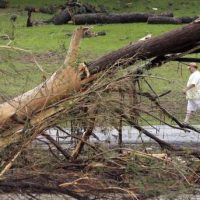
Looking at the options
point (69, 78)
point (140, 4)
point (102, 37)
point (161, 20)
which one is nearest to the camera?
point (69, 78)

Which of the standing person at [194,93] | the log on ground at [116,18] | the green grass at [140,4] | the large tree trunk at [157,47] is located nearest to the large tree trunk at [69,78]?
the large tree trunk at [157,47]

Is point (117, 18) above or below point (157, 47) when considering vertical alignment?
below

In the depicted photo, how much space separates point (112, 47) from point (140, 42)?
1540cm

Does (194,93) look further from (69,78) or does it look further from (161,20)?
(161,20)

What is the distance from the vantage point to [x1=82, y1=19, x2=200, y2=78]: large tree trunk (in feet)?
25.3

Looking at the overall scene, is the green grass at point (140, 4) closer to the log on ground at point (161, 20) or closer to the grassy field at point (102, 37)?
the grassy field at point (102, 37)

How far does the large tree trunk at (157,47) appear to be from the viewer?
25.3ft

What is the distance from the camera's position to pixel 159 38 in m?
7.82

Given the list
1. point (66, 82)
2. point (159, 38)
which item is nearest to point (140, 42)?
point (159, 38)

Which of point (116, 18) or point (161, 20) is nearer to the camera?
point (161, 20)

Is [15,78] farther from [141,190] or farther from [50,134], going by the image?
[141,190]

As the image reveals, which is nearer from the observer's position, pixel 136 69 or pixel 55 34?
pixel 136 69

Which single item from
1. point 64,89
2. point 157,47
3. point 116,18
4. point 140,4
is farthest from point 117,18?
point 64,89

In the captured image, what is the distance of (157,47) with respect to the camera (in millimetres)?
7828
